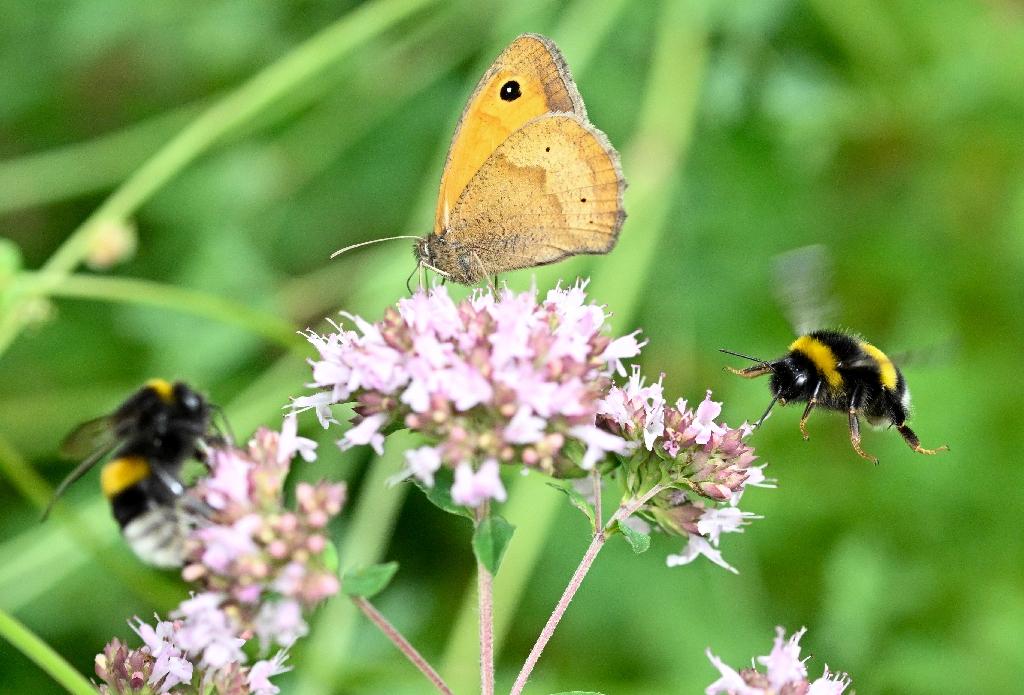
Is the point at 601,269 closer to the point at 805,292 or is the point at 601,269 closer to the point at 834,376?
the point at 805,292

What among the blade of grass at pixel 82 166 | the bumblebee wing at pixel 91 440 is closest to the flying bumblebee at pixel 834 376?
the bumblebee wing at pixel 91 440

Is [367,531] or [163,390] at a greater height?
[367,531]

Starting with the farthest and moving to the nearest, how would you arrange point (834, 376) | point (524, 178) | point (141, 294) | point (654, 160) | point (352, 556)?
point (654, 160), point (352, 556), point (141, 294), point (524, 178), point (834, 376)

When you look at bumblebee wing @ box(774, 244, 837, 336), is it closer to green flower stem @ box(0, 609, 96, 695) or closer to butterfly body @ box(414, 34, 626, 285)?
butterfly body @ box(414, 34, 626, 285)

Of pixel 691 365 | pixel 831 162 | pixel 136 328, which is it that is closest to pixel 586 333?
pixel 691 365

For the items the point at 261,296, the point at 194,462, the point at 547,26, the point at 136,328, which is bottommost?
the point at 194,462

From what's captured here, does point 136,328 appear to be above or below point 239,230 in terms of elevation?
below

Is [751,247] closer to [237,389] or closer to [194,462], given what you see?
[237,389]

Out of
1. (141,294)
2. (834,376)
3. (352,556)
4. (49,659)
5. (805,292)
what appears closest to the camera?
(49,659)

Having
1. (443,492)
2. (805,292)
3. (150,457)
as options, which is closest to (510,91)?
(805,292)
